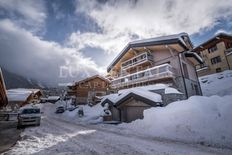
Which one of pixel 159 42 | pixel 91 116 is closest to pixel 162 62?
pixel 159 42

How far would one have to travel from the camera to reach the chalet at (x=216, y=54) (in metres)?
31.3

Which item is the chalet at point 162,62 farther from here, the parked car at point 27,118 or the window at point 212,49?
the window at point 212,49

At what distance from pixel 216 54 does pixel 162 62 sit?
22.0 meters

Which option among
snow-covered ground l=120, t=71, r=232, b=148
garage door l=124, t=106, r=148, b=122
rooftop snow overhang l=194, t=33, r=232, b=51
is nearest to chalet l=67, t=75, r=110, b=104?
garage door l=124, t=106, r=148, b=122

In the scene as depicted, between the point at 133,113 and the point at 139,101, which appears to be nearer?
the point at 139,101

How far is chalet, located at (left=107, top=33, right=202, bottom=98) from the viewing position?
18.4 metres

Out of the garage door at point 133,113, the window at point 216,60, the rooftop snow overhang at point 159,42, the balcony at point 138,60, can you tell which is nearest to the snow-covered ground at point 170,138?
the garage door at point 133,113

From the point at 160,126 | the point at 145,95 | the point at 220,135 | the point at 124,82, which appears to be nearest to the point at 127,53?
the point at 124,82

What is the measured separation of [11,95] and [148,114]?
142 ft

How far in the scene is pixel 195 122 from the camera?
8.05 metres

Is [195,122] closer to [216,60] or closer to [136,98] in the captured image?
[136,98]

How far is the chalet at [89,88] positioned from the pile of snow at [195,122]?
25885 mm

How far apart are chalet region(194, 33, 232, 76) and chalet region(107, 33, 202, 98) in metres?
12.6

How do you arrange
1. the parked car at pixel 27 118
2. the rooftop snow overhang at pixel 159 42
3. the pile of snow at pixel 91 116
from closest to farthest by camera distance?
1. the parked car at pixel 27 118
2. the pile of snow at pixel 91 116
3. the rooftop snow overhang at pixel 159 42
